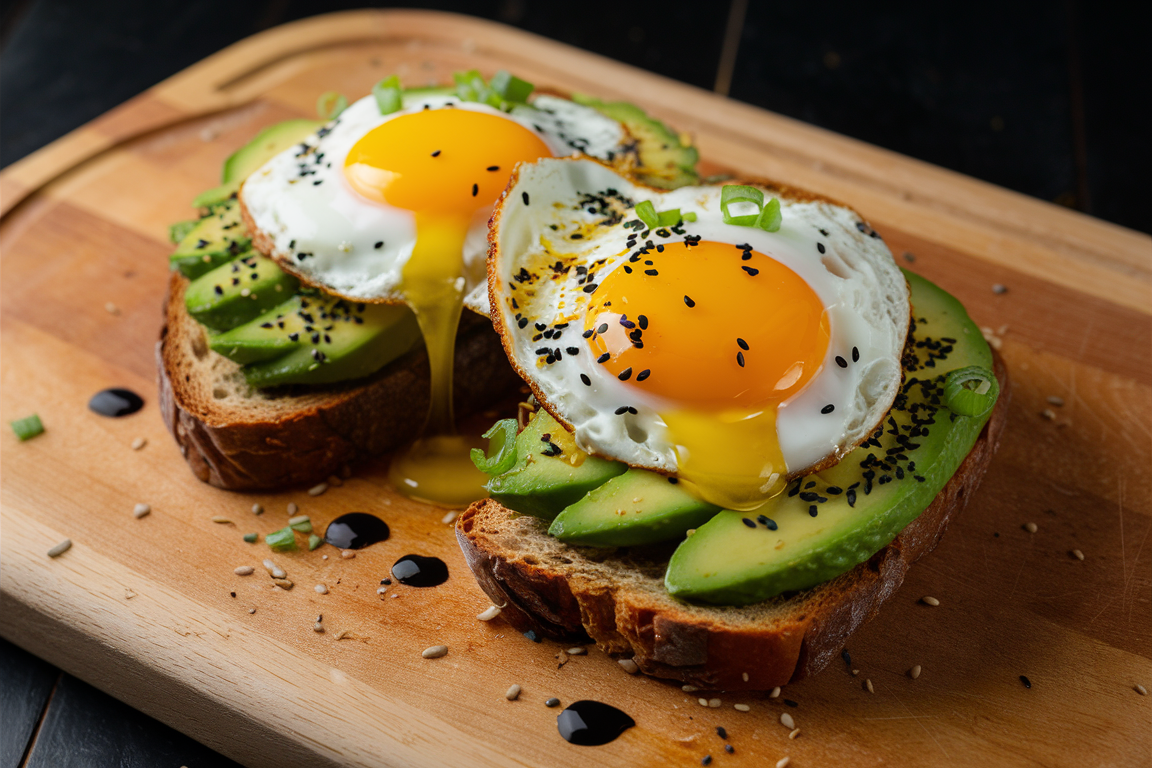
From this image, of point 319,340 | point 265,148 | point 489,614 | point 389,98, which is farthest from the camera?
point 265,148

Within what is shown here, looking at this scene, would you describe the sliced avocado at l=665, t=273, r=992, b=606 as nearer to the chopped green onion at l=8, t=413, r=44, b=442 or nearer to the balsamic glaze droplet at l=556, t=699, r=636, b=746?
the balsamic glaze droplet at l=556, t=699, r=636, b=746

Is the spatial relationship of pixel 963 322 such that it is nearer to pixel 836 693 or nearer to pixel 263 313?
pixel 836 693

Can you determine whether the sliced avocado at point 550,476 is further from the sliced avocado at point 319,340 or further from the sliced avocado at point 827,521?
the sliced avocado at point 319,340

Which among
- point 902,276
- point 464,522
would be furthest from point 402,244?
point 902,276

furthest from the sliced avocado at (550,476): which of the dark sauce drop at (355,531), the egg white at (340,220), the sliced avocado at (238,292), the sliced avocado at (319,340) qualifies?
the sliced avocado at (238,292)

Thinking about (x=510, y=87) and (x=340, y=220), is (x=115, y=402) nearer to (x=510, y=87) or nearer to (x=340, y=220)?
(x=340, y=220)

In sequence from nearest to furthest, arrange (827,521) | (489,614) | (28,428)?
(827,521) < (489,614) < (28,428)

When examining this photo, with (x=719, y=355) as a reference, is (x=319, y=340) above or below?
below

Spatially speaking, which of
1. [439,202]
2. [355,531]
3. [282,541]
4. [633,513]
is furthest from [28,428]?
[633,513]

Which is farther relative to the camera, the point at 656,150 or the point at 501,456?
the point at 656,150
